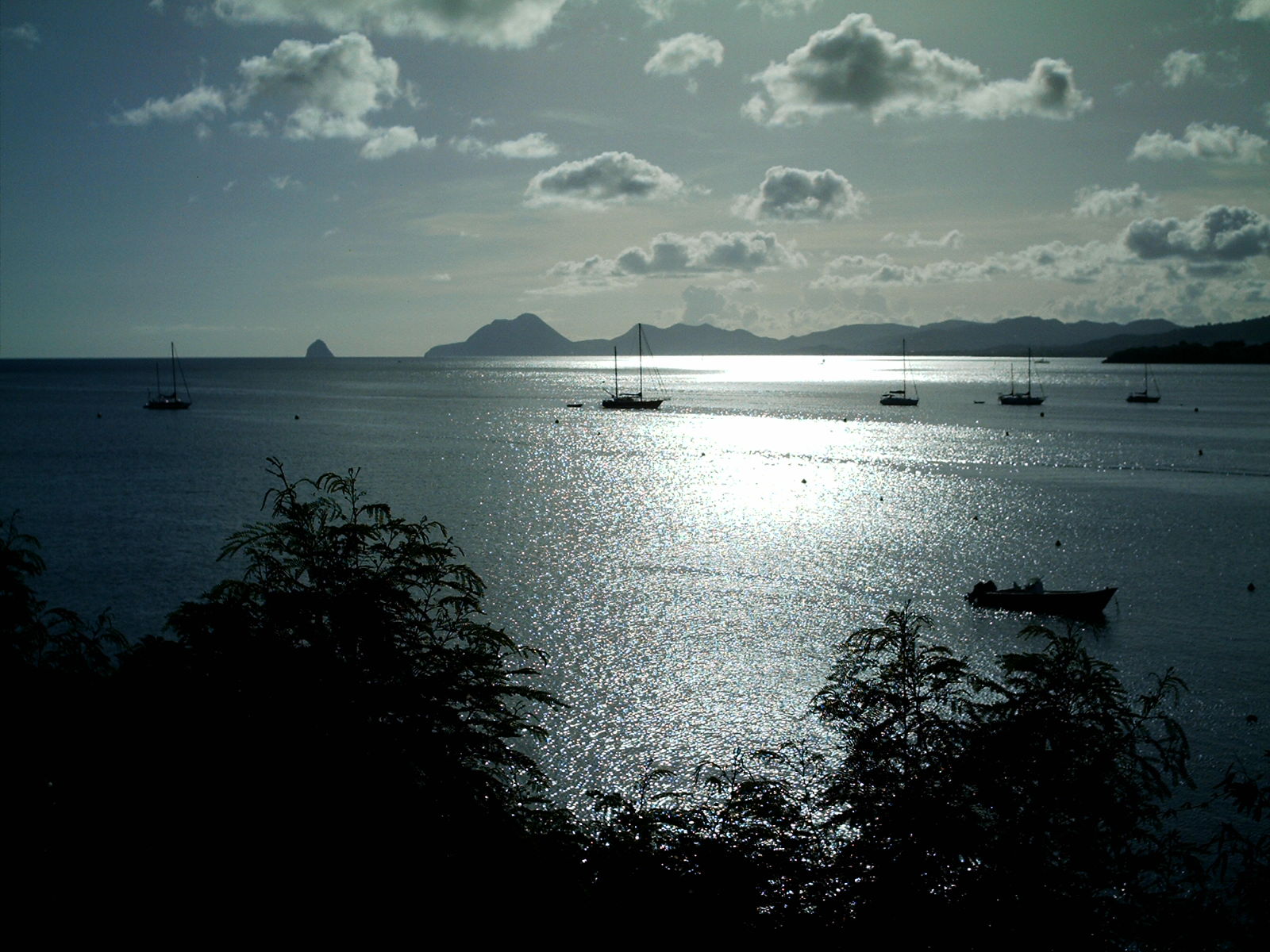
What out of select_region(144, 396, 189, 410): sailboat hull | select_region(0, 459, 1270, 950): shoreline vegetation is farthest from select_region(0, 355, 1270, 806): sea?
select_region(144, 396, 189, 410): sailboat hull

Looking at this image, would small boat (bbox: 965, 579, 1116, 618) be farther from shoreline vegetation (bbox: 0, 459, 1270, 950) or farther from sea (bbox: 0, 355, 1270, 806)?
shoreline vegetation (bbox: 0, 459, 1270, 950)

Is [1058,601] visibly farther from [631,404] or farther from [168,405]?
[168,405]

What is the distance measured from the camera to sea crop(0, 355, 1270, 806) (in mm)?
33062

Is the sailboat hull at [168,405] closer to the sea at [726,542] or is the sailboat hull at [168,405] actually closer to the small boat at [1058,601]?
the sea at [726,542]

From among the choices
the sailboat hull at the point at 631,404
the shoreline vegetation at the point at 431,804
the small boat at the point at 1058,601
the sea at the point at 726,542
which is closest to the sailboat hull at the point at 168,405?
the sea at the point at 726,542

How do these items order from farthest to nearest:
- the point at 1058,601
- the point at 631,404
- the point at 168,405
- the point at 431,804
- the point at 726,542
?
the point at 631,404 < the point at 168,405 < the point at 726,542 < the point at 1058,601 < the point at 431,804

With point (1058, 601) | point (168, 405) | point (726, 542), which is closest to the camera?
point (1058, 601)

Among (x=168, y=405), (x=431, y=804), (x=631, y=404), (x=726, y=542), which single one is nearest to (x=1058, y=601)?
(x=726, y=542)

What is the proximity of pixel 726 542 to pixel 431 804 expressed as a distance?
1921 inches

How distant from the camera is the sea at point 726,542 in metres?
33.1

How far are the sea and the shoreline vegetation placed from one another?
1338cm

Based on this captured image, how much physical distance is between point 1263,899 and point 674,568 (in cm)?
4144

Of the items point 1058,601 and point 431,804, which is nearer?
point 431,804

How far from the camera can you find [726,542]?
59031 mm
